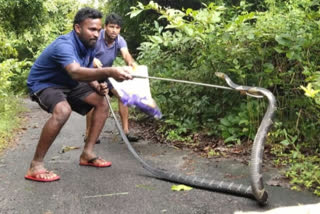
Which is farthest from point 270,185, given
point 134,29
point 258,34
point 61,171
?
point 134,29

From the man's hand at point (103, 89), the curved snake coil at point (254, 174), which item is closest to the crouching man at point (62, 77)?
the man's hand at point (103, 89)

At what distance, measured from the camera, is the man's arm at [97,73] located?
11.5ft

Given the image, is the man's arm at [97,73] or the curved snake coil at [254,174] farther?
the man's arm at [97,73]

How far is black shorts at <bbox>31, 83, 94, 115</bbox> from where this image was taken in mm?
3998

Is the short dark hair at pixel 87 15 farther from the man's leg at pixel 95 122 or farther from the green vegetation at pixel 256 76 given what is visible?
the green vegetation at pixel 256 76

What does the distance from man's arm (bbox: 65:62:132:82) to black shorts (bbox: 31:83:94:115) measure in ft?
1.32

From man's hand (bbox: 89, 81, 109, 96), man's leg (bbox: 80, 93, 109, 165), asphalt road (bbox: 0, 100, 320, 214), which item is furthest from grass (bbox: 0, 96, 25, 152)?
man's hand (bbox: 89, 81, 109, 96)

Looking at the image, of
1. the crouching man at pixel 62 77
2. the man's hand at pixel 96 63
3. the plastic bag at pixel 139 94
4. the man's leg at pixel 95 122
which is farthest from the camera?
the man's hand at pixel 96 63

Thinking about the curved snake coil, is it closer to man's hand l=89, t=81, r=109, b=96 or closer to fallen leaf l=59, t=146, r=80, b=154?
man's hand l=89, t=81, r=109, b=96

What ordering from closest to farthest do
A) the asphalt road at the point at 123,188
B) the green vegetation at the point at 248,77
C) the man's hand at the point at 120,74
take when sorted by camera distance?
the asphalt road at the point at 123,188 → the man's hand at the point at 120,74 → the green vegetation at the point at 248,77

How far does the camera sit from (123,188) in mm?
3646

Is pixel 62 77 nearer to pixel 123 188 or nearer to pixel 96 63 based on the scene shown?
pixel 96 63

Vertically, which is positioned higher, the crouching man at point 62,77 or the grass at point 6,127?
the crouching man at point 62,77

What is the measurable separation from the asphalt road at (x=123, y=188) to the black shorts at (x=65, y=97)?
707 millimetres
